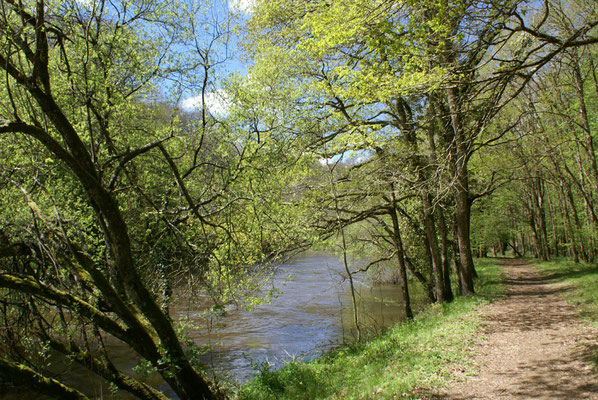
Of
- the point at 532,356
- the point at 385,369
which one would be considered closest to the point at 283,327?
the point at 385,369

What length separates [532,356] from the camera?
6332 mm

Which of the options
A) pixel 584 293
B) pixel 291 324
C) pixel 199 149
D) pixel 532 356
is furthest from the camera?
pixel 291 324

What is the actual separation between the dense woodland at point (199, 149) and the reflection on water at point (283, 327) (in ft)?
4.04

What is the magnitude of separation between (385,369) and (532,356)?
8.06ft

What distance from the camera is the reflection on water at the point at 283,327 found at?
10523mm

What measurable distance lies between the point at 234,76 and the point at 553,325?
9.03m

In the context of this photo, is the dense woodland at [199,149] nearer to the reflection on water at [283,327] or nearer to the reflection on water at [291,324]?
the reflection on water at [283,327]

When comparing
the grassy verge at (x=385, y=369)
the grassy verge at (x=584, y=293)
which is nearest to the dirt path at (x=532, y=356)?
the grassy verge at (x=584, y=293)

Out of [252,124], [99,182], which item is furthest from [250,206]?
[99,182]

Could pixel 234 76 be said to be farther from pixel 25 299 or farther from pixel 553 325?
pixel 553 325

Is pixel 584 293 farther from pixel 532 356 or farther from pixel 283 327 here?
pixel 283 327

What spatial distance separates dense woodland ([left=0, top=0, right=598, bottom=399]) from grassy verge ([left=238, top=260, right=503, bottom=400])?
1556mm

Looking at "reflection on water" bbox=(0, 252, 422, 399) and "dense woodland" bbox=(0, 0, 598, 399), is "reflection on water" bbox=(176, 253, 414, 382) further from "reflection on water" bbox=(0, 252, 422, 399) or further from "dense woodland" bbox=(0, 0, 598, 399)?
"dense woodland" bbox=(0, 0, 598, 399)

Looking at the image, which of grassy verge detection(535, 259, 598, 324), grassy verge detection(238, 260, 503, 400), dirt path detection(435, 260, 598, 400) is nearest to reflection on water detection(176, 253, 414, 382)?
grassy verge detection(238, 260, 503, 400)
